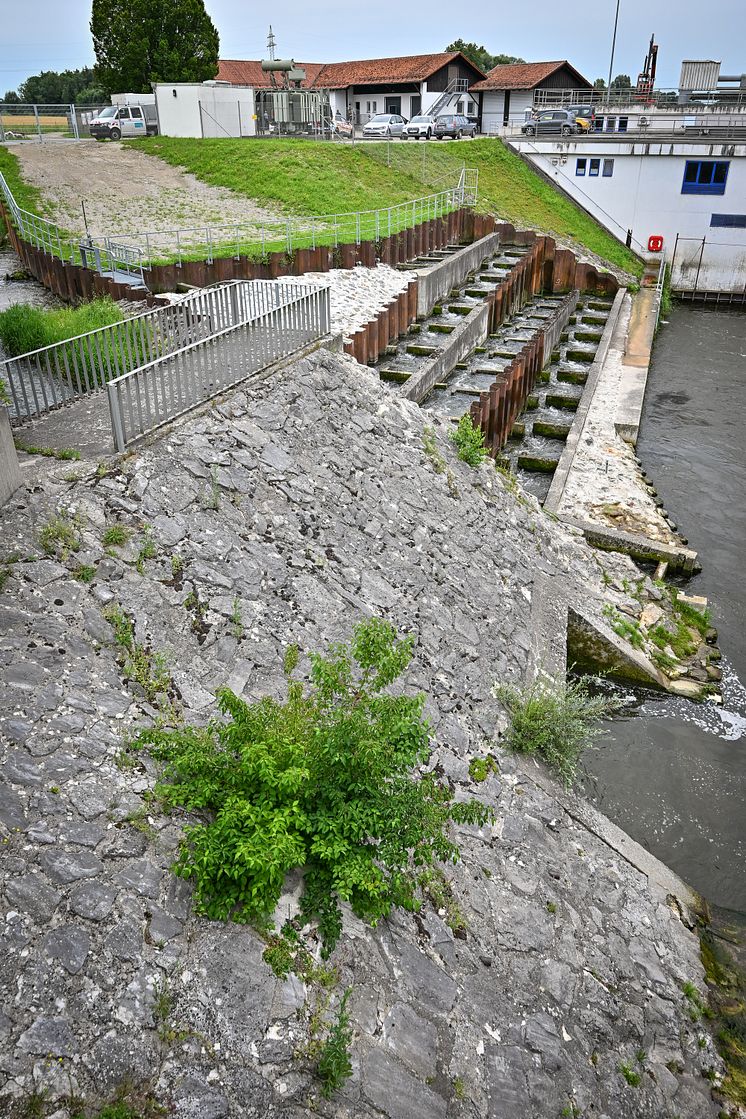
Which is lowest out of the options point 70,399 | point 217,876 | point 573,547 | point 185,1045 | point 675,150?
point 573,547

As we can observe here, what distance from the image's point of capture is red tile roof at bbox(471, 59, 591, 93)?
2171 inches

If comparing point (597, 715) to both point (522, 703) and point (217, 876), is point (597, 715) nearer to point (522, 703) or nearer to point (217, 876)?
point (522, 703)

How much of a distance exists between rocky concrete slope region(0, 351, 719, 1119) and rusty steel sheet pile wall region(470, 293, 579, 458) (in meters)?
6.27

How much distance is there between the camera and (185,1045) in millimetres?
5328

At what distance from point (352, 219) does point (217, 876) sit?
1128 inches

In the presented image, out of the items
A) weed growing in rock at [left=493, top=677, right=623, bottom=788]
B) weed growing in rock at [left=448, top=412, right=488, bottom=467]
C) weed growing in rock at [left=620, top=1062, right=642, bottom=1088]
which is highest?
weed growing in rock at [left=448, top=412, right=488, bottom=467]

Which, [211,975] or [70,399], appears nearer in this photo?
[211,975]

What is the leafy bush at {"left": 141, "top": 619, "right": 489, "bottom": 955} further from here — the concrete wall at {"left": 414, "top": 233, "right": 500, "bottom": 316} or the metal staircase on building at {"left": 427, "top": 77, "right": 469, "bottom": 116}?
the metal staircase on building at {"left": 427, "top": 77, "right": 469, "bottom": 116}

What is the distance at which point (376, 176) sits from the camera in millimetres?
37000

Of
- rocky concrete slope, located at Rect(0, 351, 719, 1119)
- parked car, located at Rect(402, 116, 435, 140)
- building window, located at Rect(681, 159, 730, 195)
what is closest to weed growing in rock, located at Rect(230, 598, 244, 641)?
rocky concrete slope, located at Rect(0, 351, 719, 1119)

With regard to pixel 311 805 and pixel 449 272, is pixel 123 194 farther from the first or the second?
pixel 311 805

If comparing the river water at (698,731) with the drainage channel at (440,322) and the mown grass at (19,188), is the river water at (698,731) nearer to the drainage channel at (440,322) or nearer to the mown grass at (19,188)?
the drainage channel at (440,322)

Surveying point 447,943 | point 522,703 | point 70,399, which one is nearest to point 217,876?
point 447,943

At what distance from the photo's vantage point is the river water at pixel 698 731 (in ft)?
33.5
